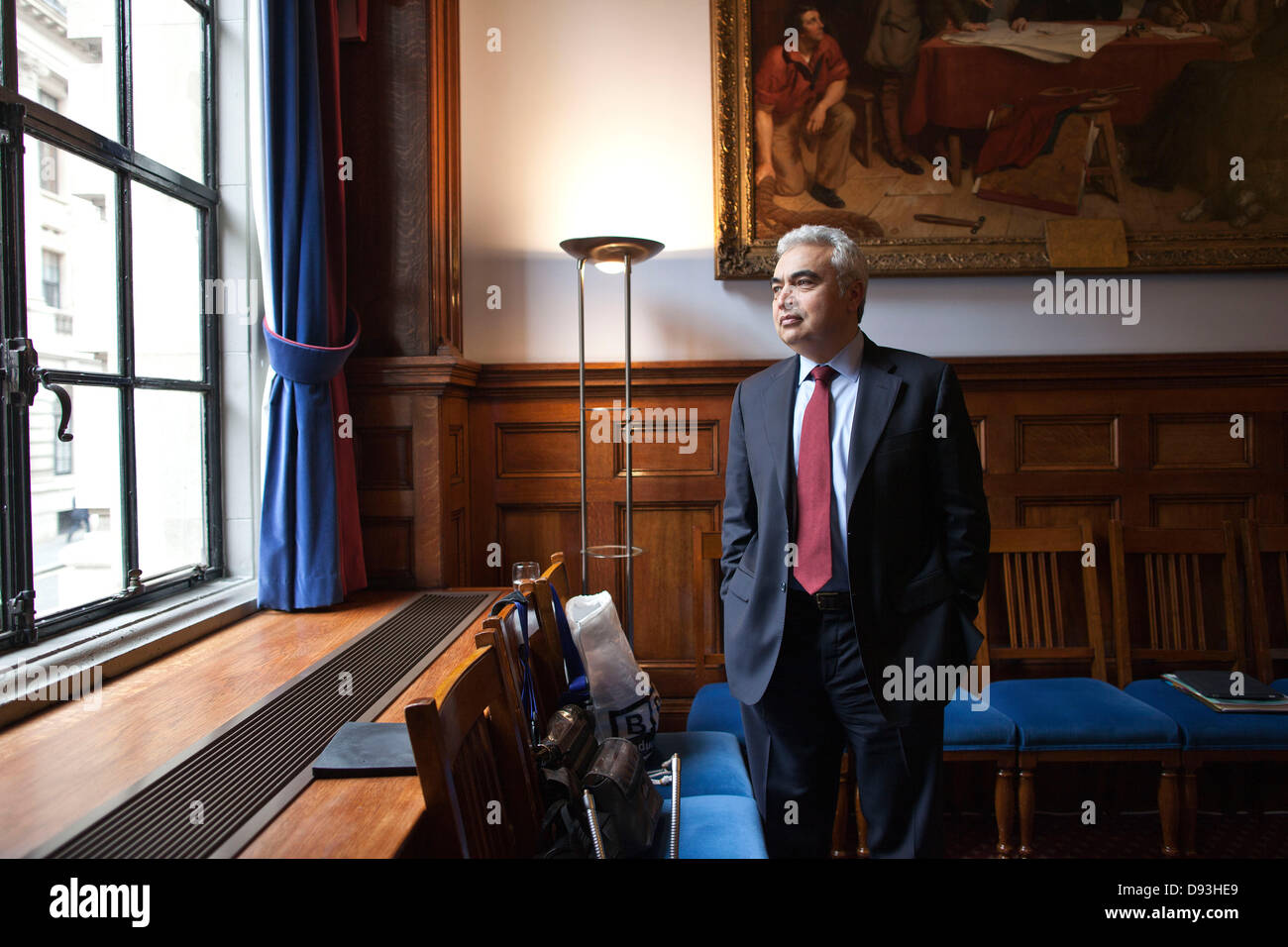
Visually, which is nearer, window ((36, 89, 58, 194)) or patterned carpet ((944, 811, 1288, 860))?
window ((36, 89, 58, 194))

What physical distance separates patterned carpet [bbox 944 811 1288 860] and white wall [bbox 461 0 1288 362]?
1859 millimetres

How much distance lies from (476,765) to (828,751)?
1.02m

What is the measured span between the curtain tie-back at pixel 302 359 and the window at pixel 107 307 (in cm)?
27

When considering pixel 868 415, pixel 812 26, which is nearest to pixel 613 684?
pixel 868 415

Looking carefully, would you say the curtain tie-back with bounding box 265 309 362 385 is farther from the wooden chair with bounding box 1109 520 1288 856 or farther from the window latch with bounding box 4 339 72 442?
the wooden chair with bounding box 1109 520 1288 856

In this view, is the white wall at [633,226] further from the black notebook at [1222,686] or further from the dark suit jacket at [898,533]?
the dark suit jacket at [898,533]

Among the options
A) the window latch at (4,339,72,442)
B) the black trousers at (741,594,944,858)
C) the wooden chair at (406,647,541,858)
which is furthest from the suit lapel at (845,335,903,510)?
the window latch at (4,339,72,442)

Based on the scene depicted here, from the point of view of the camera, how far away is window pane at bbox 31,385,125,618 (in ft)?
6.81

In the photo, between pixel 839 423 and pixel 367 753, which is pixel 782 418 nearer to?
pixel 839 423

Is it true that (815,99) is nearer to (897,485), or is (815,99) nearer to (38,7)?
(897,485)

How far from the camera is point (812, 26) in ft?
11.6

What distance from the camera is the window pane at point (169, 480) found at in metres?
2.53

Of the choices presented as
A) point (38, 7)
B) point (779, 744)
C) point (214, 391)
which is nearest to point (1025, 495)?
point (779, 744)
